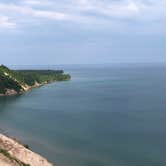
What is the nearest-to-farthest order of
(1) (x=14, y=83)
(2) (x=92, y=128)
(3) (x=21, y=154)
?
(3) (x=21, y=154) < (2) (x=92, y=128) < (1) (x=14, y=83)

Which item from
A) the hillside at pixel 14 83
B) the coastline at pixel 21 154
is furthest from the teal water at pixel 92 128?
the hillside at pixel 14 83

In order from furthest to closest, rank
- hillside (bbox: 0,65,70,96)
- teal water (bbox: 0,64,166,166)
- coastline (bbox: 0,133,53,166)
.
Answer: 1. hillside (bbox: 0,65,70,96)
2. teal water (bbox: 0,64,166,166)
3. coastline (bbox: 0,133,53,166)

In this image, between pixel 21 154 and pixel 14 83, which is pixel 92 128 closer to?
pixel 21 154

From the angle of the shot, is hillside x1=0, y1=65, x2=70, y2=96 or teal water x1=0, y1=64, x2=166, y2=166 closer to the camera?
teal water x1=0, y1=64, x2=166, y2=166

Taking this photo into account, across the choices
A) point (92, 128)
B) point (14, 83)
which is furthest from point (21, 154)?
point (14, 83)

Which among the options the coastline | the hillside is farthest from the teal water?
the hillside

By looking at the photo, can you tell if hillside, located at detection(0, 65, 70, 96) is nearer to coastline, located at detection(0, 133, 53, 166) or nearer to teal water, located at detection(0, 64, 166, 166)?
teal water, located at detection(0, 64, 166, 166)

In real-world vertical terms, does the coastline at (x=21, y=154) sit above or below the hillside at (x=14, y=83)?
below

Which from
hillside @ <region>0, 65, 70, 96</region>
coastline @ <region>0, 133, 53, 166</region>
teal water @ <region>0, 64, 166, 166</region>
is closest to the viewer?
coastline @ <region>0, 133, 53, 166</region>

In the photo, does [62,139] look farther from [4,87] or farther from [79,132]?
[4,87]

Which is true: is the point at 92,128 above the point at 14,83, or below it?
below

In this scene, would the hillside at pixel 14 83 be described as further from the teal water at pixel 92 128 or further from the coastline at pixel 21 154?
the coastline at pixel 21 154

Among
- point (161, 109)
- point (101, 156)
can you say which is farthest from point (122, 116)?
point (101, 156)
